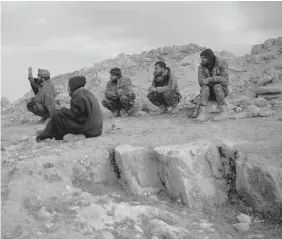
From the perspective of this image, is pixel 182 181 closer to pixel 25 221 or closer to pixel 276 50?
pixel 25 221

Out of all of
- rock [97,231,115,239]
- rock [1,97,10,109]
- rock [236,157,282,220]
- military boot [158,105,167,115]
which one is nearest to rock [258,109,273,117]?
military boot [158,105,167,115]

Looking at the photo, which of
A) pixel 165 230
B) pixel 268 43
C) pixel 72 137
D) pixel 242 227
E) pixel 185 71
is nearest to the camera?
pixel 165 230

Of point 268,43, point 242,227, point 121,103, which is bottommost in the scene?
point 242,227

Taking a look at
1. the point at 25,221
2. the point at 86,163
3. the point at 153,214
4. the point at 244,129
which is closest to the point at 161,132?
the point at 244,129

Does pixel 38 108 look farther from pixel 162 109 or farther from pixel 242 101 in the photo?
pixel 242 101

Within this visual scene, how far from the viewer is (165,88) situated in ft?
27.7

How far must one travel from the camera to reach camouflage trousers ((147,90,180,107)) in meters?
8.49

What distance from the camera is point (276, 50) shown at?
46.1 ft

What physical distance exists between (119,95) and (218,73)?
2639 millimetres

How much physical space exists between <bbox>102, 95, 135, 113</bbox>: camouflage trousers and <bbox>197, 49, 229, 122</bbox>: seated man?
81.7 inches

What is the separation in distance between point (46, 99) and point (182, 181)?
523cm

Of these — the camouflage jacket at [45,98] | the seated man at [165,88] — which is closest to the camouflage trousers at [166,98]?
the seated man at [165,88]

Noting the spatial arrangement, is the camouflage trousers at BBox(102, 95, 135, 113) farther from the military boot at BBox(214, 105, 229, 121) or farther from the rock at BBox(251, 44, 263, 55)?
the rock at BBox(251, 44, 263, 55)

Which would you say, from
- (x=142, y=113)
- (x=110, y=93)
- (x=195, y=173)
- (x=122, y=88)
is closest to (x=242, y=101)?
(x=142, y=113)
